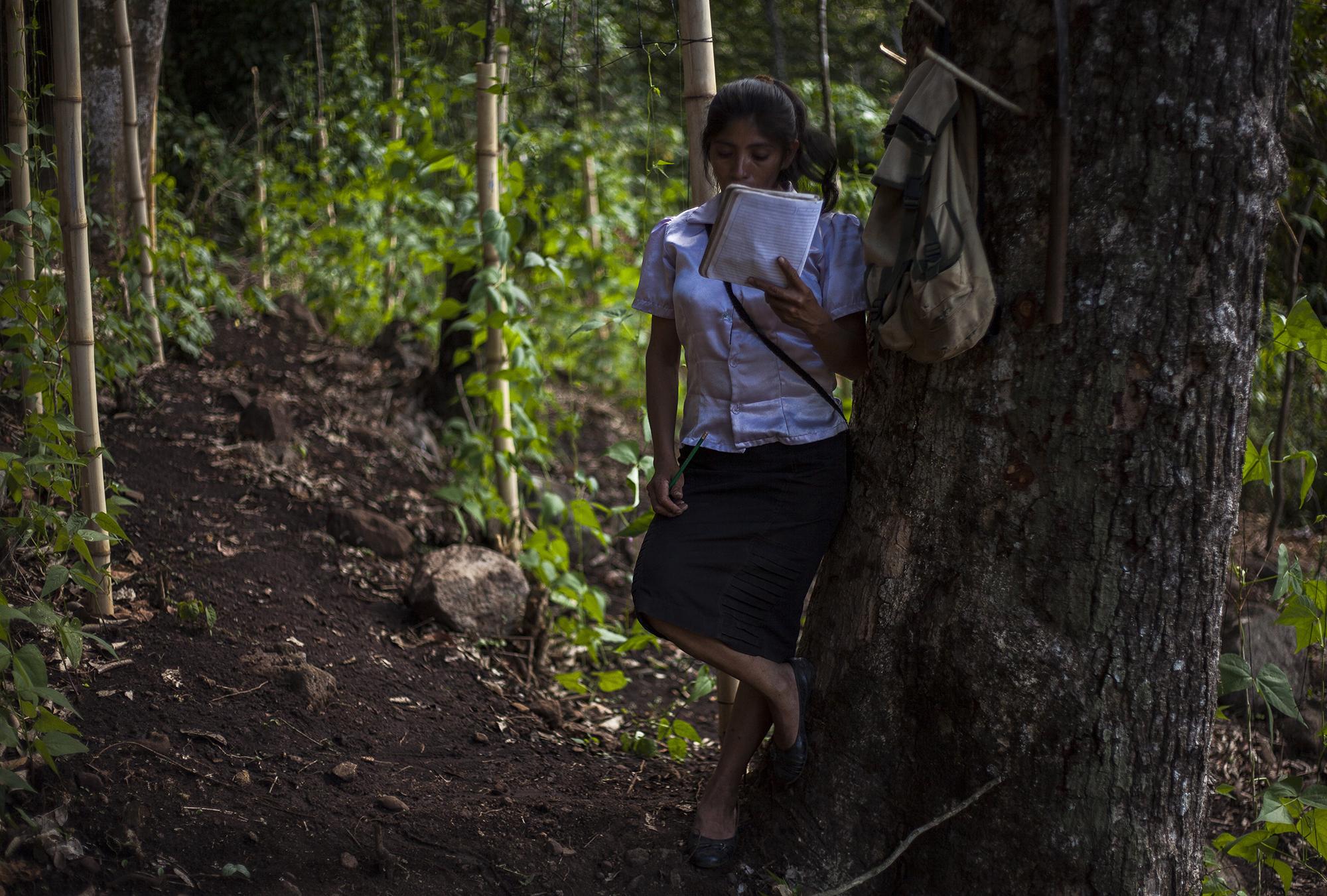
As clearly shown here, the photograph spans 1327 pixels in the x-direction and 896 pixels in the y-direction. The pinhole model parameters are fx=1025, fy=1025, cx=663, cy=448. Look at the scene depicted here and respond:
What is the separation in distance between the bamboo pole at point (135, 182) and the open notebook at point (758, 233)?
3291 millimetres

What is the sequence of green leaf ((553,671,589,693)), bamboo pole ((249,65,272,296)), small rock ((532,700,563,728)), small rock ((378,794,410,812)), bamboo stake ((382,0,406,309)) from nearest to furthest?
small rock ((378,794,410,812)) → small rock ((532,700,563,728)) → green leaf ((553,671,589,693)) → bamboo stake ((382,0,406,309)) → bamboo pole ((249,65,272,296))

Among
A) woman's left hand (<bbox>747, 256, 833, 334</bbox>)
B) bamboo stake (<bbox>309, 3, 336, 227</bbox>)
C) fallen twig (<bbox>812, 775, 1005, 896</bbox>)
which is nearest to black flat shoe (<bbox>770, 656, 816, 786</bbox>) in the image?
fallen twig (<bbox>812, 775, 1005, 896</bbox>)

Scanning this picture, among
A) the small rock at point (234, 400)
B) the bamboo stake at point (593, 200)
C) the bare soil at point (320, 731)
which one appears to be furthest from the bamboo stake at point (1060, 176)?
the small rock at point (234, 400)

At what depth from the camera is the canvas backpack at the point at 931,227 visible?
1.81 m

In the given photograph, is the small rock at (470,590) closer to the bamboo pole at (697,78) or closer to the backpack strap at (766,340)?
the bamboo pole at (697,78)

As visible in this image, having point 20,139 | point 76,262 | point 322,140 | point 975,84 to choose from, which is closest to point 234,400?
point 20,139

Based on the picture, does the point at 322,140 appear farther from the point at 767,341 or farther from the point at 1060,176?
the point at 1060,176

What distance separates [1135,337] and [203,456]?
3.41 meters

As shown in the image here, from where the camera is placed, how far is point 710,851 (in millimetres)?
2248

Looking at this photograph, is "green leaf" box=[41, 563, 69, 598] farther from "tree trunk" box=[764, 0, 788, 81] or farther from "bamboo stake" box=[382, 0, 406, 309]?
"tree trunk" box=[764, 0, 788, 81]

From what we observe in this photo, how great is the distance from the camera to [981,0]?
193 cm

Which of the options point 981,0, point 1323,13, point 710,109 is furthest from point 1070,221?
point 1323,13

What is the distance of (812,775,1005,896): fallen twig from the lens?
2020 mm

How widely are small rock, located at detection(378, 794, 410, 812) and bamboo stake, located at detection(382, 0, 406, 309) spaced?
11.1 feet
